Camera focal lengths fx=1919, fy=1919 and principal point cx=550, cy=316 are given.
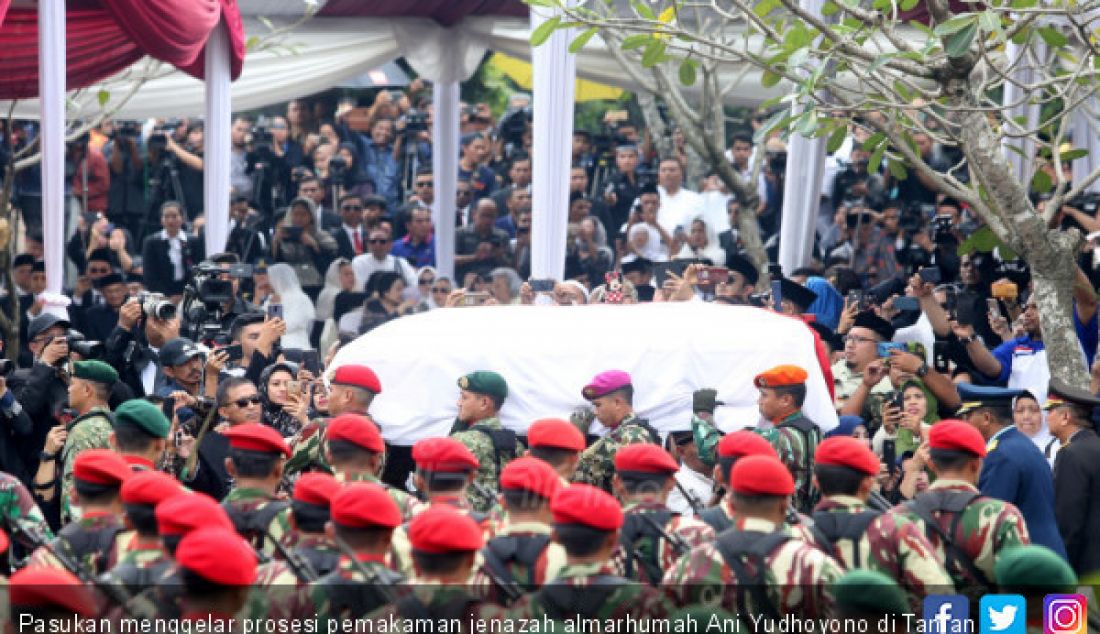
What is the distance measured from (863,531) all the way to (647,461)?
819 mm

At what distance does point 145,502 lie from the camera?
5.90 m

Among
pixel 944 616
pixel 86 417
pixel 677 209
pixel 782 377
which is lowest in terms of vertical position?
pixel 944 616

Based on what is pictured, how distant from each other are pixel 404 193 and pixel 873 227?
167 inches

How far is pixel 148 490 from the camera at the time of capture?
19.4 feet

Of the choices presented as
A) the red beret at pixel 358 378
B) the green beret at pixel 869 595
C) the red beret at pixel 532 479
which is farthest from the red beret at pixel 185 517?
the red beret at pixel 358 378

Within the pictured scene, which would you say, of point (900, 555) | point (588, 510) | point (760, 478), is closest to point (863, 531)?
point (900, 555)

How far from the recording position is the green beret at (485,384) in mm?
8305

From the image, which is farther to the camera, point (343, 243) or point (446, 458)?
point (343, 243)

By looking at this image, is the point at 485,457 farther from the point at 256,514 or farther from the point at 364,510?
the point at 364,510

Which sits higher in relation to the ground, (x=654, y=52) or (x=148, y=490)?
(x=654, y=52)

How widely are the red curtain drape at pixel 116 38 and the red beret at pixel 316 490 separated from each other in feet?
19.1

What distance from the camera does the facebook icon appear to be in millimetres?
6148

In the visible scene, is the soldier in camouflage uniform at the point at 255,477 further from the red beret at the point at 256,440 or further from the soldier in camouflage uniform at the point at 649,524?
the soldier in camouflage uniform at the point at 649,524

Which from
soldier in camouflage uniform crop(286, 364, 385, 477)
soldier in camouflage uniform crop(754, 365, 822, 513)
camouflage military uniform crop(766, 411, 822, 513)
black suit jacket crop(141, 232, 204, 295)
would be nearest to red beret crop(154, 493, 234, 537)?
soldier in camouflage uniform crop(286, 364, 385, 477)
